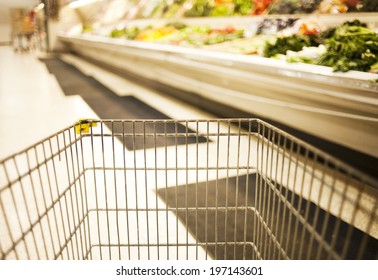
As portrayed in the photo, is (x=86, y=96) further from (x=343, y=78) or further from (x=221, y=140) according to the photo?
(x=343, y=78)

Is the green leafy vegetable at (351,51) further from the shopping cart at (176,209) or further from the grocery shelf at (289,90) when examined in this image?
the shopping cart at (176,209)

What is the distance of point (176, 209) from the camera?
4.27ft

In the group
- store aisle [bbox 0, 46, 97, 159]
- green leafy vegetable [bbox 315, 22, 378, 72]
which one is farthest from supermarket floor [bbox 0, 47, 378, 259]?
green leafy vegetable [bbox 315, 22, 378, 72]

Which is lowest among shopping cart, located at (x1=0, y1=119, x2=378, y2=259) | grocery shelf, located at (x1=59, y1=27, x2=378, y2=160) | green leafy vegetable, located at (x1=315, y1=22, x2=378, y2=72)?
shopping cart, located at (x1=0, y1=119, x2=378, y2=259)

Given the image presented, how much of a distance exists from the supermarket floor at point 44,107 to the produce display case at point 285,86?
1.06ft

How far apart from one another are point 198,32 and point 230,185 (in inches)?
133

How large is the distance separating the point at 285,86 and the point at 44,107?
2.77 meters

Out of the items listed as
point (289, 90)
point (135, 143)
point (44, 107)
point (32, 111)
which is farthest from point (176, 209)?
point (44, 107)

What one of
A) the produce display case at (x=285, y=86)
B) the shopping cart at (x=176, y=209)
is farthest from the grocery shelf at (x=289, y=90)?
the shopping cart at (x=176, y=209)

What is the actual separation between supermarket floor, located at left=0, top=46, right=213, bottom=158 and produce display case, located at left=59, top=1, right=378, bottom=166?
0.32 meters

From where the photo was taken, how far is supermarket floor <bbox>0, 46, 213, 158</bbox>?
3.11m

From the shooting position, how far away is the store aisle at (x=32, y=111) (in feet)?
9.88

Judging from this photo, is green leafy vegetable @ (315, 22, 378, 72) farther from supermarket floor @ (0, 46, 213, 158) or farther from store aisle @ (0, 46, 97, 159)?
store aisle @ (0, 46, 97, 159)

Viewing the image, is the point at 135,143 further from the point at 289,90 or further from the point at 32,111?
the point at 32,111
